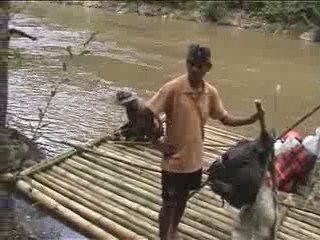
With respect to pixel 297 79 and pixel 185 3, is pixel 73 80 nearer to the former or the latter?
pixel 297 79

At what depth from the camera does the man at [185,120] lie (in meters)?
3.25

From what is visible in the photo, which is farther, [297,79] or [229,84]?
[297,79]

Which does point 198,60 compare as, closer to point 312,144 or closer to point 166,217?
point 166,217

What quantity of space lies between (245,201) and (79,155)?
7.17 feet

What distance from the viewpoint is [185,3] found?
2256cm

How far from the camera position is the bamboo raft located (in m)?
4.00

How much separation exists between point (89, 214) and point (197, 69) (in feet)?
5.03

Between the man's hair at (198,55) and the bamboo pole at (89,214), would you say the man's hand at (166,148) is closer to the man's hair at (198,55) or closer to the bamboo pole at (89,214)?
the man's hair at (198,55)

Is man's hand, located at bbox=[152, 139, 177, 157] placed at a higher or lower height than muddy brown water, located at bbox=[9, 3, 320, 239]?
higher

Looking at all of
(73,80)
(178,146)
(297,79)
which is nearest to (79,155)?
(178,146)

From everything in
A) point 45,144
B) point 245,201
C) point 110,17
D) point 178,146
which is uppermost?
point 178,146

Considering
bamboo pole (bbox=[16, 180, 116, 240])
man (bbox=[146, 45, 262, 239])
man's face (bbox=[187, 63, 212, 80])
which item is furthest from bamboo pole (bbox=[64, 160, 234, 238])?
man's face (bbox=[187, 63, 212, 80])

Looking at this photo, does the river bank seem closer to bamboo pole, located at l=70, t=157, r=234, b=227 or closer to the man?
bamboo pole, located at l=70, t=157, r=234, b=227

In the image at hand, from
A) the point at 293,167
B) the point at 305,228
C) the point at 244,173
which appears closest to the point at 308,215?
the point at 305,228
